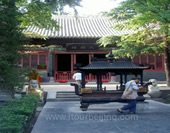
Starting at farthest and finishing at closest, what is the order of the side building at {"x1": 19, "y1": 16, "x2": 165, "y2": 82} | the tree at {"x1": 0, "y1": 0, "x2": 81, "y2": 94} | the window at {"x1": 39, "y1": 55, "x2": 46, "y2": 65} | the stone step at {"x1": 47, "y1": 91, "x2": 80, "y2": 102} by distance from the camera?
the window at {"x1": 39, "y1": 55, "x2": 46, "y2": 65}
the side building at {"x1": 19, "y1": 16, "x2": 165, "y2": 82}
the stone step at {"x1": 47, "y1": 91, "x2": 80, "y2": 102}
the tree at {"x1": 0, "y1": 0, "x2": 81, "y2": 94}

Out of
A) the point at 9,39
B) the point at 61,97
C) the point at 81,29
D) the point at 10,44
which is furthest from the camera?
the point at 81,29

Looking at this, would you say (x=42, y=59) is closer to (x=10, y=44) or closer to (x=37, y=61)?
(x=37, y=61)

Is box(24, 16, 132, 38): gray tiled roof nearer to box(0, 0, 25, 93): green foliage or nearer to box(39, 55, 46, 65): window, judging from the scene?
box(39, 55, 46, 65): window

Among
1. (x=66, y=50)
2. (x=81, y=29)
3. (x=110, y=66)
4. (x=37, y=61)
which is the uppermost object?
(x=81, y=29)

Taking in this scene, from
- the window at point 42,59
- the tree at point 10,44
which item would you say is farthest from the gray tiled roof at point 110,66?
the window at point 42,59

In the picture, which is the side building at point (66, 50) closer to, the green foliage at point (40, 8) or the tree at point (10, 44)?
the green foliage at point (40, 8)

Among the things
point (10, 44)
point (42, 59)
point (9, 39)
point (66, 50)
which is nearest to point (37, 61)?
point (42, 59)

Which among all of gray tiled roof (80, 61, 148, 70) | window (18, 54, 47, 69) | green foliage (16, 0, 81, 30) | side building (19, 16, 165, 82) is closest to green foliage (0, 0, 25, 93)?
green foliage (16, 0, 81, 30)

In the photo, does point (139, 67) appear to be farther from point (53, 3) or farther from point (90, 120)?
point (53, 3)

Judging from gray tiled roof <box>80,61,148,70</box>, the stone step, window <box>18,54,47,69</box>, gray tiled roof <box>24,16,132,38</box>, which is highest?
gray tiled roof <box>24,16,132,38</box>

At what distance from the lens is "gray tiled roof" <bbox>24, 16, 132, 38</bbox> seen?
17.8m

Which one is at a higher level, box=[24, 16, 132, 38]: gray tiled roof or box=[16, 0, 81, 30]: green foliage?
box=[24, 16, 132, 38]: gray tiled roof

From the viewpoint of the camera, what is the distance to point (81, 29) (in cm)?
2050

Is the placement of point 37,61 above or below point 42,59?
below
